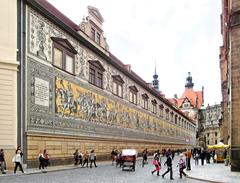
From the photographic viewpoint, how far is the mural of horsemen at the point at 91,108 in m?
31.1

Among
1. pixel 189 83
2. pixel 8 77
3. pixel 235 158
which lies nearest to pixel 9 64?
pixel 8 77

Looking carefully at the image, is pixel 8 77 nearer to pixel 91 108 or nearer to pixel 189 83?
pixel 91 108

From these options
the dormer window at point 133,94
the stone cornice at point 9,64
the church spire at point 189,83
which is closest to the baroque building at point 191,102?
the church spire at point 189,83

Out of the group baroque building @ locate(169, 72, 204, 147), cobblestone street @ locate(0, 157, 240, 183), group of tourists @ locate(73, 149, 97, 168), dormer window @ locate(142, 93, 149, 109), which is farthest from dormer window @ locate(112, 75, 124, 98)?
baroque building @ locate(169, 72, 204, 147)

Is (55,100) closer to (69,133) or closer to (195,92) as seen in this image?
(69,133)

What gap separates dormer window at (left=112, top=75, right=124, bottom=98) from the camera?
45719 mm

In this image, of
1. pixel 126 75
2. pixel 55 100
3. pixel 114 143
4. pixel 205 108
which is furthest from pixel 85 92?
pixel 205 108

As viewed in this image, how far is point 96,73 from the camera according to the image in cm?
3956

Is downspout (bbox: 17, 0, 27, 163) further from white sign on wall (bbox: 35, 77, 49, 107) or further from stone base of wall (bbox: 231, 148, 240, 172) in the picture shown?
stone base of wall (bbox: 231, 148, 240, 172)

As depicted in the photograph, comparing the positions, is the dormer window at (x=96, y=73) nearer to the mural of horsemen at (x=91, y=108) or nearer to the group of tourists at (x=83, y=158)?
the mural of horsemen at (x=91, y=108)

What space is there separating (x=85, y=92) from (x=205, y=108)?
110 metres

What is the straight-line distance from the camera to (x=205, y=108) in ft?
464

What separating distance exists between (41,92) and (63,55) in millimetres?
4999

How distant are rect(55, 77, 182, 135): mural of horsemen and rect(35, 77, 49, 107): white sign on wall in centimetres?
166
